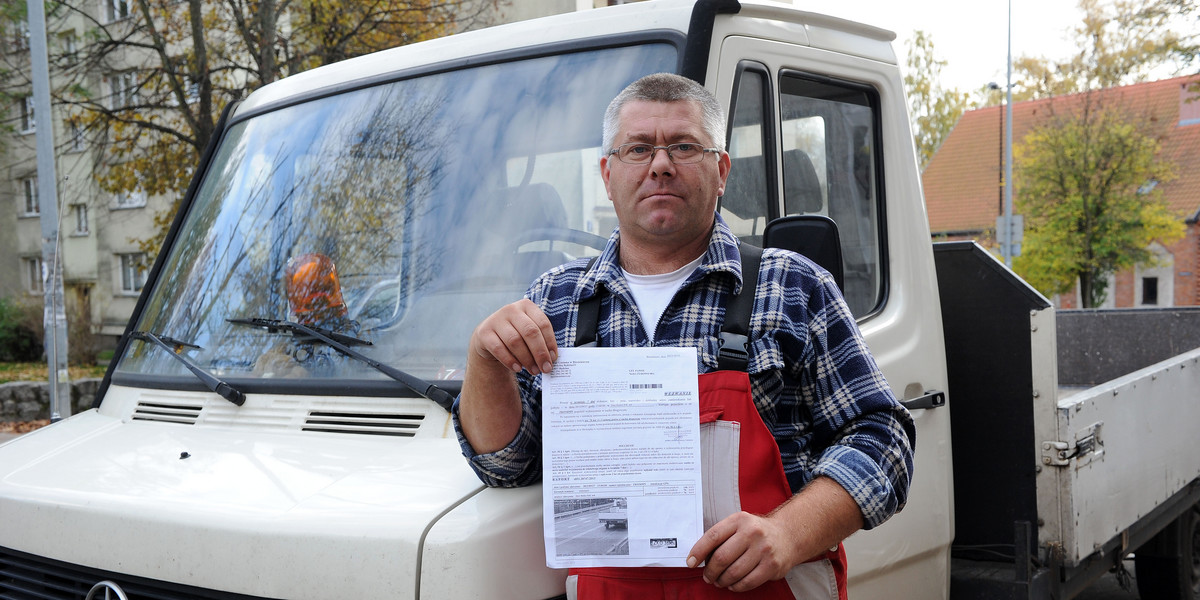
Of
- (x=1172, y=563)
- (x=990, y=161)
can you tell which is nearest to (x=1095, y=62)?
(x=990, y=161)

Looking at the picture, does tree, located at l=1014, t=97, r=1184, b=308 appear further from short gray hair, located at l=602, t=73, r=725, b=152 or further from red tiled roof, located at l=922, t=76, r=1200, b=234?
short gray hair, located at l=602, t=73, r=725, b=152

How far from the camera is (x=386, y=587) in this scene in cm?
180

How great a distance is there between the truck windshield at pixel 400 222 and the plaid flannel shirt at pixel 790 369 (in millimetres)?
494

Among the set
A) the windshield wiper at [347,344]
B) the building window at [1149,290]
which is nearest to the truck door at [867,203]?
the windshield wiper at [347,344]

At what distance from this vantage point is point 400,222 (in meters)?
2.74

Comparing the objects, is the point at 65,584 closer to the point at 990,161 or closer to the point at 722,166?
the point at 722,166

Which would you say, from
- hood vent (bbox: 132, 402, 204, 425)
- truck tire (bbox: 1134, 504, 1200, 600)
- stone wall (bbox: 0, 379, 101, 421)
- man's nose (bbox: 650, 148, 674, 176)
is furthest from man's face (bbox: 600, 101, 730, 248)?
stone wall (bbox: 0, 379, 101, 421)

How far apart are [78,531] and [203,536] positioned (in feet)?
1.24

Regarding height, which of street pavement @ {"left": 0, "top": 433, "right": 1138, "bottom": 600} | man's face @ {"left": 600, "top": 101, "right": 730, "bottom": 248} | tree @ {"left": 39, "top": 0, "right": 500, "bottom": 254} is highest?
tree @ {"left": 39, "top": 0, "right": 500, "bottom": 254}

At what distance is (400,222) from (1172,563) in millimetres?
4022

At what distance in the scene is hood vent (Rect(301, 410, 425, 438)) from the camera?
7.55 ft

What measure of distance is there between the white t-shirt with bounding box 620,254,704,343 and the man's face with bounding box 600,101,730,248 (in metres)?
0.06

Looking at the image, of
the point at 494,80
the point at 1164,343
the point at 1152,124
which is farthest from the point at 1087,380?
the point at 1152,124

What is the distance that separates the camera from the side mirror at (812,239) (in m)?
2.27
